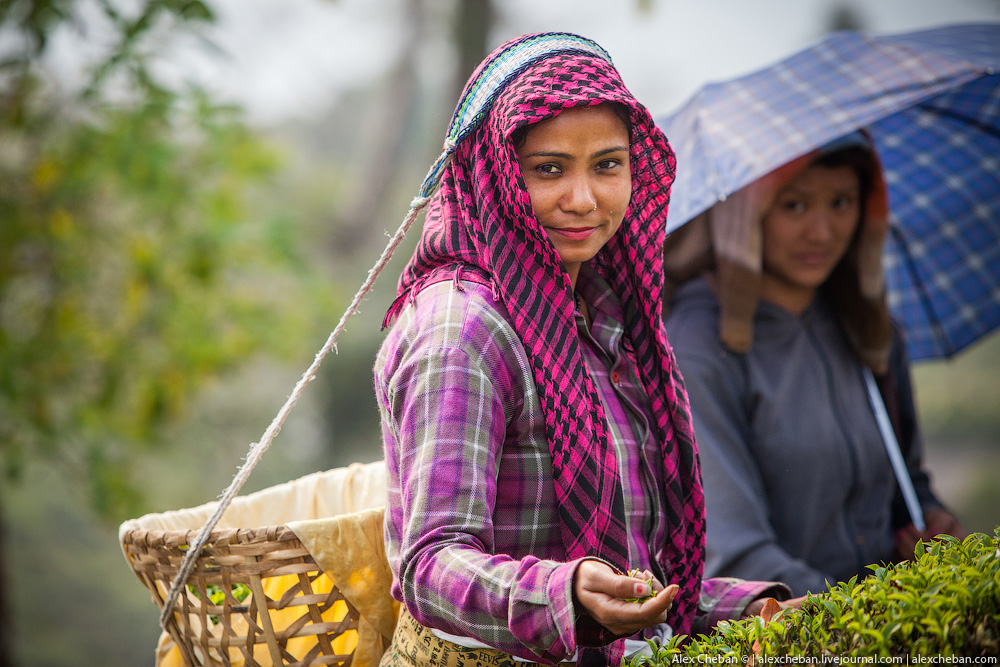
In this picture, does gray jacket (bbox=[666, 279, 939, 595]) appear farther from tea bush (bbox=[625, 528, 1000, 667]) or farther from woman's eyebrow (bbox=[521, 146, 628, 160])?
woman's eyebrow (bbox=[521, 146, 628, 160])

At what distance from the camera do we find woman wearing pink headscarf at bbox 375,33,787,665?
133 cm

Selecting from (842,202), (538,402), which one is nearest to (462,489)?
(538,402)

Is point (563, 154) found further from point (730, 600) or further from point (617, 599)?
point (730, 600)

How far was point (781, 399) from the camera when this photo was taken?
266 centimetres

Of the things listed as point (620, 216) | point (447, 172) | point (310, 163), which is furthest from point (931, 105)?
point (310, 163)

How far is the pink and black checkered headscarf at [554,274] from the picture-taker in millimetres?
1521

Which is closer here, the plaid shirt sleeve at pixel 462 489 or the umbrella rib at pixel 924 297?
the plaid shirt sleeve at pixel 462 489

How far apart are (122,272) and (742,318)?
4.59 meters

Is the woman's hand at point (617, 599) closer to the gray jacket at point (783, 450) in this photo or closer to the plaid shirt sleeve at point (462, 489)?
the plaid shirt sleeve at point (462, 489)

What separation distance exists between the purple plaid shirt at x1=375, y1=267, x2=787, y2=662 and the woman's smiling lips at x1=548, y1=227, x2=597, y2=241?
0.22 m

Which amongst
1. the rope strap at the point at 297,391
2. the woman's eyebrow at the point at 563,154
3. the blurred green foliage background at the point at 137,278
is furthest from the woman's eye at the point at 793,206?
the blurred green foliage background at the point at 137,278

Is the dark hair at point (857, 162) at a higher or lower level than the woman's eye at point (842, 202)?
higher

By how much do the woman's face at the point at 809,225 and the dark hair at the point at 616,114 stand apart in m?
1.21

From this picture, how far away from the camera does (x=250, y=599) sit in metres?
1.66
